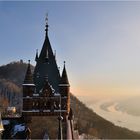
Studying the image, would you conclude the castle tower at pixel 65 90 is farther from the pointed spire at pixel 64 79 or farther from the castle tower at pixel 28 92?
the castle tower at pixel 28 92

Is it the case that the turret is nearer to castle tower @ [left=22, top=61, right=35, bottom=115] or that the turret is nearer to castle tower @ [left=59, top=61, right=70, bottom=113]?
castle tower @ [left=59, top=61, right=70, bottom=113]

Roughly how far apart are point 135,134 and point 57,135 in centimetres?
10137

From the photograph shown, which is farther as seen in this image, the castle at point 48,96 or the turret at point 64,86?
the turret at point 64,86

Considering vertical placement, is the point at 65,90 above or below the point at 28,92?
above

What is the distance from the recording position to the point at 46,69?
172ft

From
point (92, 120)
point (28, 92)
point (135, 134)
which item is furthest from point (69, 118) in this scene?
point (92, 120)

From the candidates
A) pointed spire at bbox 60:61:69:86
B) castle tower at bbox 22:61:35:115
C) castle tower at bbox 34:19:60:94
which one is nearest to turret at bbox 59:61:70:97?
pointed spire at bbox 60:61:69:86

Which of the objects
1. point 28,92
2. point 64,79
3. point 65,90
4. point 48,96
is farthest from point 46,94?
point 64,79

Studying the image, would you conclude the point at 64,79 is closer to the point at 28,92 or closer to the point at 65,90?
the point at 65,90

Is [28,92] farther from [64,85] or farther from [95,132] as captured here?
[95,132]

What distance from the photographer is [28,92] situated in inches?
1993

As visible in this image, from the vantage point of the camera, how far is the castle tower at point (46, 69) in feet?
169

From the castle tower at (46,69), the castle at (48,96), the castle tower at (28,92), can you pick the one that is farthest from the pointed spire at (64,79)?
the castle tower at (28,92)

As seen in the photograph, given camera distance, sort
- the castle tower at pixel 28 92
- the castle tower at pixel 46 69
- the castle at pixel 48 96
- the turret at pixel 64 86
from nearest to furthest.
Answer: the castle at pixel 48 96
the castle tower at pixel 28 92
the turret at pixel 64 86
the castle tower at pixel 46 69
